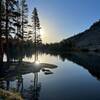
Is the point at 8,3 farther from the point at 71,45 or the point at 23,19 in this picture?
the point at 71,45

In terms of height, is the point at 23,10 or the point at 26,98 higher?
the point at 23,10

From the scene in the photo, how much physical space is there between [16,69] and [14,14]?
9.33 m

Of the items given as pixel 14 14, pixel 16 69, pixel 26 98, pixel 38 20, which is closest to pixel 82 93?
pixel 26 98

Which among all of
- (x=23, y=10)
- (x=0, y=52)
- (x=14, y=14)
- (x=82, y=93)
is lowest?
(x=82, y=93)

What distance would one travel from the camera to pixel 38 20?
267 feet

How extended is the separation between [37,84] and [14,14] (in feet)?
47.1

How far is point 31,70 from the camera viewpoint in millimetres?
34844

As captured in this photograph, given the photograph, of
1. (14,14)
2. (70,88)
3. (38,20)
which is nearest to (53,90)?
(70,88)

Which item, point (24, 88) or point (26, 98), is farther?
point (24, 88)

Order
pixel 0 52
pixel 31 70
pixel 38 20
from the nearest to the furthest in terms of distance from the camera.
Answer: pixel 0 52
pixel 31 70
pixel 38 20

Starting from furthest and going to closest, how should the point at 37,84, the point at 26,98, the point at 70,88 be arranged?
the point at 37,84 < the point at 70,88 < the point at 26,98

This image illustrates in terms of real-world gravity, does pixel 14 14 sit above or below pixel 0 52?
above

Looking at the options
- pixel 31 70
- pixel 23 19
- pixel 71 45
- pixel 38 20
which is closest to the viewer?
pixel 31 70

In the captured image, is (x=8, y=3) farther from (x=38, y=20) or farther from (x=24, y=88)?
(x=38, y=20)
